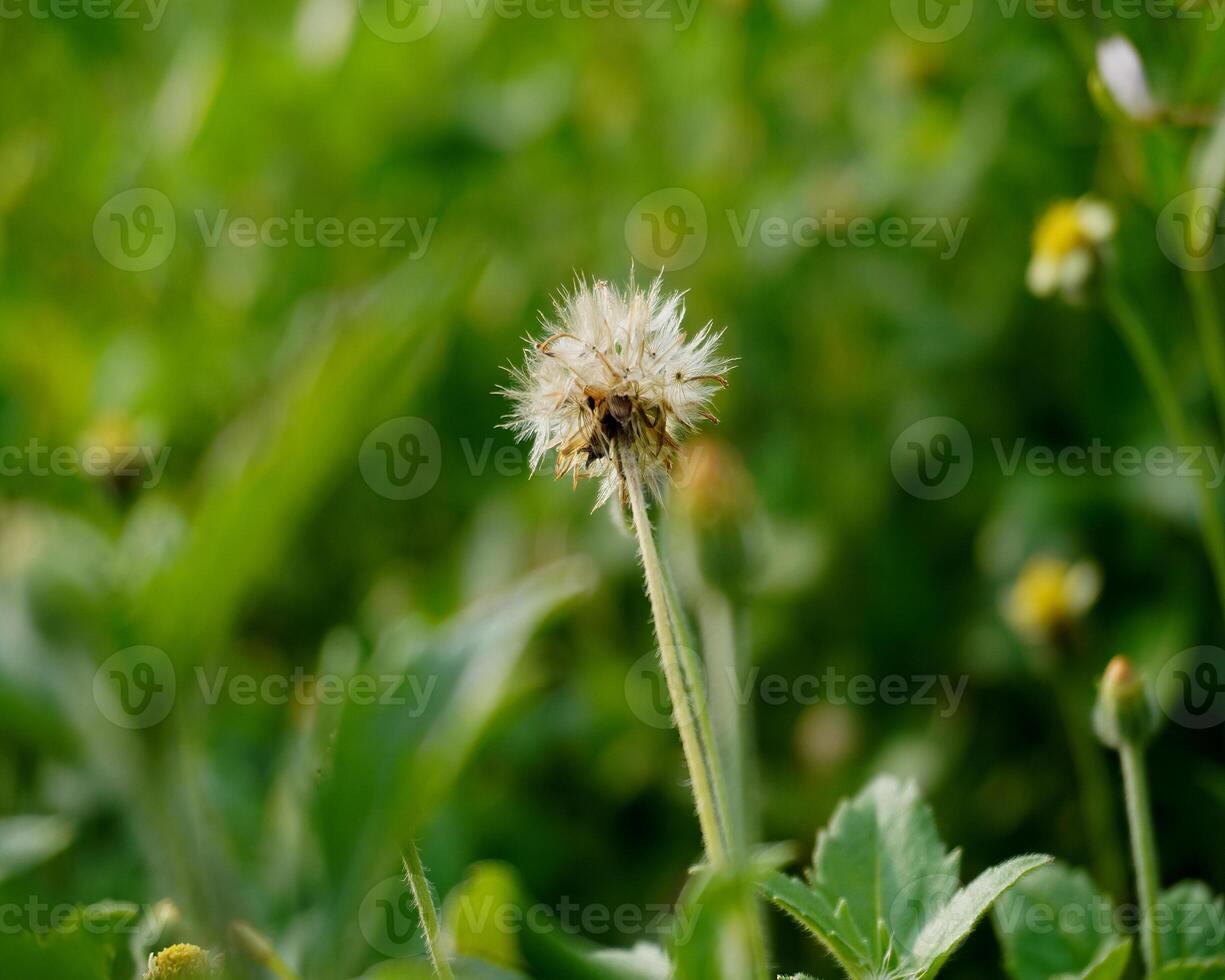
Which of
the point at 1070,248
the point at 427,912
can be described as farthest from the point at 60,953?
the point at 1070,248

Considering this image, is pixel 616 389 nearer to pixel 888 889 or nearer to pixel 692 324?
pixel 888 889

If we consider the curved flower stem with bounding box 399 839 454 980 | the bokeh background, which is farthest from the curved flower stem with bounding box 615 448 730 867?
the bokeh background

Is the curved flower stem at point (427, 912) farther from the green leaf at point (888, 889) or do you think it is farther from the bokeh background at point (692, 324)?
the bokeh background at point (692, 324)

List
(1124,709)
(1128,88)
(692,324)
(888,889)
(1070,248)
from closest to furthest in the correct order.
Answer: (888,889) < (1124,709) < (1128,88) < (1070,248) < (692,324)

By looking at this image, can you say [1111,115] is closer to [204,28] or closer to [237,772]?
[237,772]

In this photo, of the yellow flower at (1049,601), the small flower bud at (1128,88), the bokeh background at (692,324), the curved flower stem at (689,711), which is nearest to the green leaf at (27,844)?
the bokeh background at (692,324)

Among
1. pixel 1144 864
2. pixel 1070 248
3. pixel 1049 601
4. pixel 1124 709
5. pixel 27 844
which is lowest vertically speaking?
pixel 27 844

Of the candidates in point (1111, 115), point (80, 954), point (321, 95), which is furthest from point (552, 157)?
point (80, 954)
